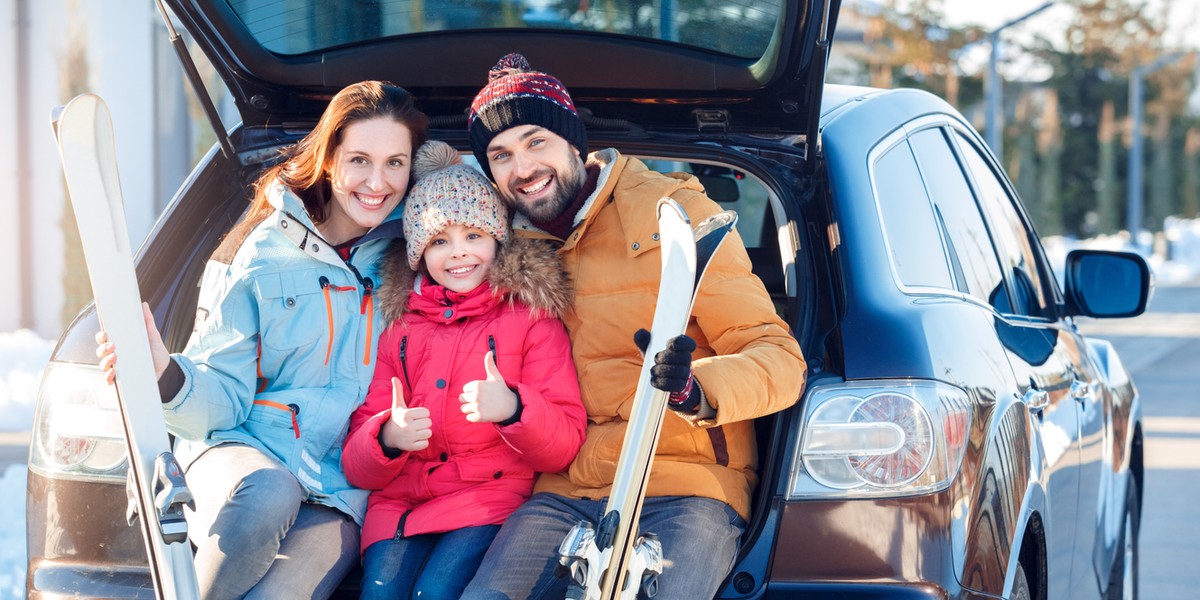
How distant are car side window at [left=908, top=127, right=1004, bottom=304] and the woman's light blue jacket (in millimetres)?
1380

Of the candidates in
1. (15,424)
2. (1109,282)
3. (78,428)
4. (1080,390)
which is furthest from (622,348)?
(15,424)

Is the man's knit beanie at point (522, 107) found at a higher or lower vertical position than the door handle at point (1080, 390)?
Answer: higher

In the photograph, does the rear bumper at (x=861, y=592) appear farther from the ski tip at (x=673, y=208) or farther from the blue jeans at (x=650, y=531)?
the ski tip at (x=673, y=208)

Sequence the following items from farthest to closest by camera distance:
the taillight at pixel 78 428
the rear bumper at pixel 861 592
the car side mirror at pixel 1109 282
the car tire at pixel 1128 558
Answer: the car tire at pixel 1128 558, the car side mirror at pixel 1109 282, the taillight at pixel 78 428, the rear bumper at pixel 861 592

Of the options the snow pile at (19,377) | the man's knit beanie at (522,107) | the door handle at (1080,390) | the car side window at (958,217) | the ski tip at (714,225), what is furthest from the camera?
the snow pile at (19,377)

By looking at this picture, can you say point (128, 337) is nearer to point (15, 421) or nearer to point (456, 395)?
point (456, 395)

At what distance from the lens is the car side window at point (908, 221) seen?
293cm

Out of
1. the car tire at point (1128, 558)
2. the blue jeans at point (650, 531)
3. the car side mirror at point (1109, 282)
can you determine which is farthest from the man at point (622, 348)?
the car tire at point (1128, 558)

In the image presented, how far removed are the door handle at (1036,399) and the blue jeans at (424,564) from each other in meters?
1.23

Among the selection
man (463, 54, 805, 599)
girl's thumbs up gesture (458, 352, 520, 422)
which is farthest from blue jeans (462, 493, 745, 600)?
girl's thumbs up gesture (458, 352, 520, 422)

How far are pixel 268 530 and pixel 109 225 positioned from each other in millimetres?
679

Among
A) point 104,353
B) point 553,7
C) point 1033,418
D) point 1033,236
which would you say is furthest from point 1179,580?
point 104,353

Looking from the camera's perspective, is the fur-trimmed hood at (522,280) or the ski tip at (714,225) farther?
the fur-trimmed hood at (522,280)

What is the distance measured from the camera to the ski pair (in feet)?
7.08
